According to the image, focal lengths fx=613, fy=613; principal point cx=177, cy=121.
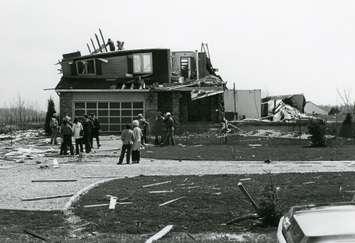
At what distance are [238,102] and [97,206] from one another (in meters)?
38.8

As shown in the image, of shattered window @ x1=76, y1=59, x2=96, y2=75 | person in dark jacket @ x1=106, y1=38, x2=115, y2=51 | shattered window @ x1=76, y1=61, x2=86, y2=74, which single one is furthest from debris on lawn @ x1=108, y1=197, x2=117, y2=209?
person in dark jacket @ x1=106, y1=38, x2=115, y2=51

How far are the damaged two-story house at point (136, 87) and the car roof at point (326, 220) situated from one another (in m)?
36.8

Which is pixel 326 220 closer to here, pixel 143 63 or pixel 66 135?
pixel 66 135

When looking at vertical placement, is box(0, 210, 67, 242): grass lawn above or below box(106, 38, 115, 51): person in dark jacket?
below

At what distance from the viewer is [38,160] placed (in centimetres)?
2380

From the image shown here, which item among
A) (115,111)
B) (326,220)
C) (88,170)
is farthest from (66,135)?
(326,220)

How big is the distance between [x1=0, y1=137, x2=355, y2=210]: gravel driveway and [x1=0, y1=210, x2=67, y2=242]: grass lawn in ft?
3.64

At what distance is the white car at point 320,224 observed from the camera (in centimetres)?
465

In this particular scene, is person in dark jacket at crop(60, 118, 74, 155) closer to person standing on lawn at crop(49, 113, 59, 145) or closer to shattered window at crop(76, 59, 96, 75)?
person standing on lawn at crop(49, 113, 59, 145)

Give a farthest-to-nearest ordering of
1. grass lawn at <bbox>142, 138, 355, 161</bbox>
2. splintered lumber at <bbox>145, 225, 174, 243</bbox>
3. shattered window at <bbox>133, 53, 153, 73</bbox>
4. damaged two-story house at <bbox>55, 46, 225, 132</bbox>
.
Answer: shattered window at <bbox>133, 53, 153, 73</bbox>
damaged two-story house at <bbox>55, 46, 225, 132</bbox>
grass lawn at <bbox>142, 138, 355, 161</bbox>
splintered lumber at <bbox>145, 225, 174, 243</bbox>

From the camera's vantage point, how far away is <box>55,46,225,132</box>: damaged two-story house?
43.2 metres

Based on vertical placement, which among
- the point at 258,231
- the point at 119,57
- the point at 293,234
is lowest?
the point at 258,231

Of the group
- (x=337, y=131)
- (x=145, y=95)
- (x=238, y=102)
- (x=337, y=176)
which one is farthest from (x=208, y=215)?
(x=238, y=102)

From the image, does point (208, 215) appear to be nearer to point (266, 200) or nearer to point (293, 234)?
point (266, 200)
